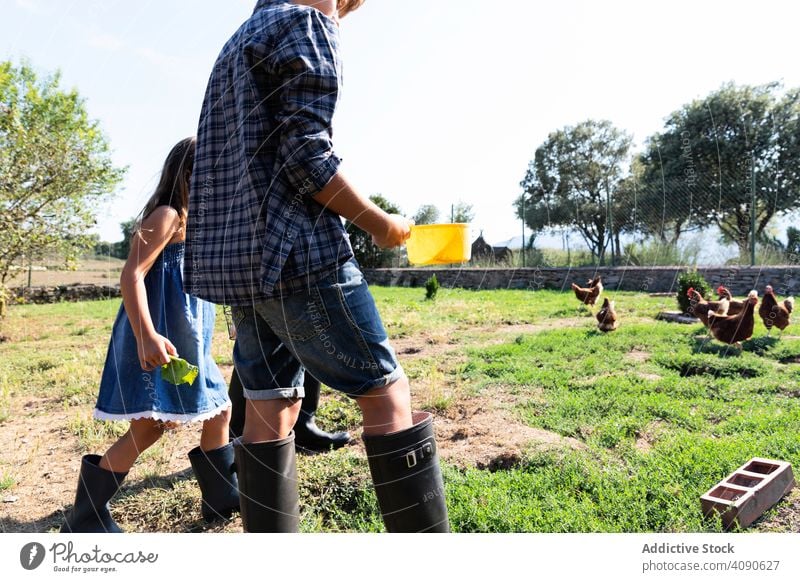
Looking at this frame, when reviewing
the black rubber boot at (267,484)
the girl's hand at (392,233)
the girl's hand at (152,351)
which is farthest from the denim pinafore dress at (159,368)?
the girl's hand at (392,233)

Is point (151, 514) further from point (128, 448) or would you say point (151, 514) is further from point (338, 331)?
point (338, 331)

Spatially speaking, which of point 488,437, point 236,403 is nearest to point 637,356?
point 488,437

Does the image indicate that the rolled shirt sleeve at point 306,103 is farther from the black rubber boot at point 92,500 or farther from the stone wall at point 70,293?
the stone wall at point 70,293

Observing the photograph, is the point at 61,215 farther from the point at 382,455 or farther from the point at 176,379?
the point at 382,455

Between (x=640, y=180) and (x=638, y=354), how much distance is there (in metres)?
1.76

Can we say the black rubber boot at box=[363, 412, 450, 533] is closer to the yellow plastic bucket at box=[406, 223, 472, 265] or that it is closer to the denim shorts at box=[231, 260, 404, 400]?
the denim shorts at box=[231, 260, 404, 400]

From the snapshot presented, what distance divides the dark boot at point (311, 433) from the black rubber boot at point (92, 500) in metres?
0.88

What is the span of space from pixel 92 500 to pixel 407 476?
124cm

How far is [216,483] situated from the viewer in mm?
2078

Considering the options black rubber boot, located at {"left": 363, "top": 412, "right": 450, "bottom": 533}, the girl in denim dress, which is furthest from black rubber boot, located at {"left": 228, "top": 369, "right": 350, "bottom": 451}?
black rubber boot, located at {"left": 363, "top": 412, "right": 450, "bottom": 533}

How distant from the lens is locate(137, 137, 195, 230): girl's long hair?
1927 millimetres

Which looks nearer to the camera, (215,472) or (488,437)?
(215,472)

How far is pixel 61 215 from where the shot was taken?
7156mm
